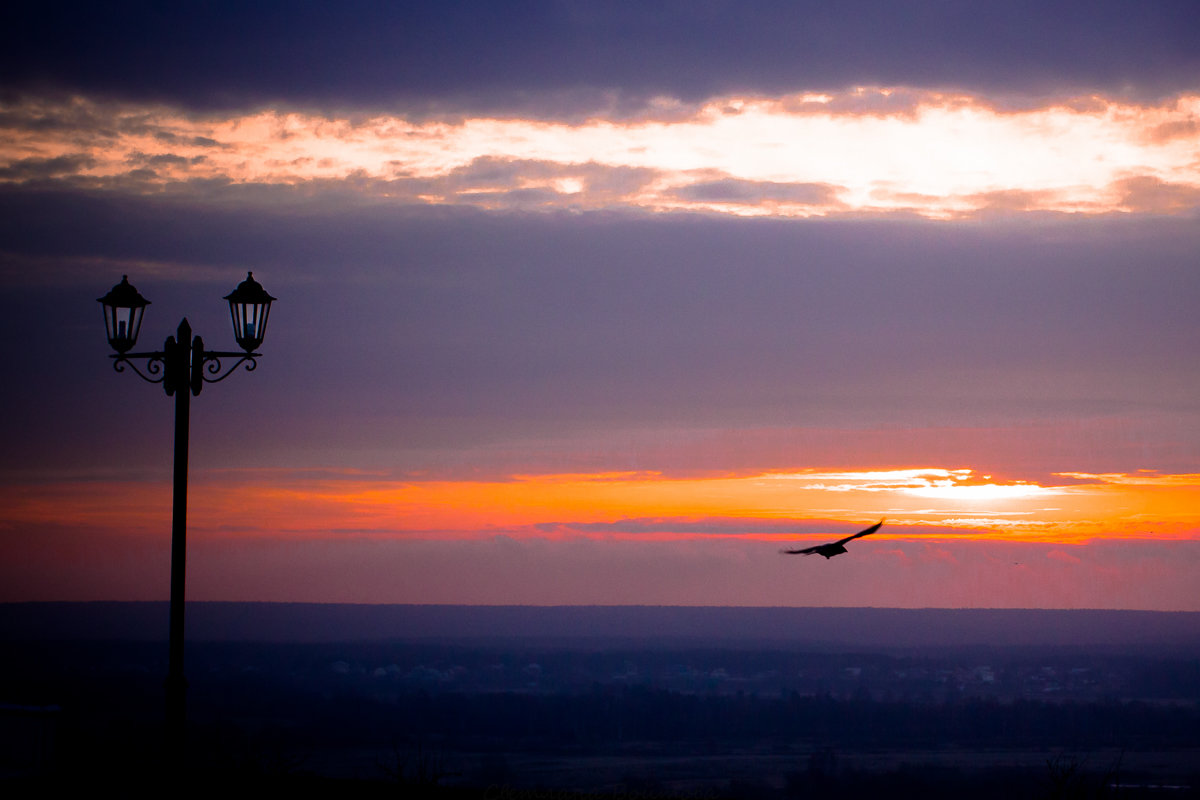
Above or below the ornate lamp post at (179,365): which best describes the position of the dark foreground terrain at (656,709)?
below

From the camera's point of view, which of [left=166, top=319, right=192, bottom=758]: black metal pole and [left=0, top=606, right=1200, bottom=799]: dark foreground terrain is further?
[left=0, top=606, right=1200, bottom=799]: dark foreground terrain

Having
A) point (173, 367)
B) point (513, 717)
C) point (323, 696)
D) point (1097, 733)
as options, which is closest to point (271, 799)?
point (173, 367)

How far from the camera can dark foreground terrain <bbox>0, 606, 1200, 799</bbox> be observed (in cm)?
9675

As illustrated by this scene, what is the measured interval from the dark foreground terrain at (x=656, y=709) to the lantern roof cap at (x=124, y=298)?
48.5 m

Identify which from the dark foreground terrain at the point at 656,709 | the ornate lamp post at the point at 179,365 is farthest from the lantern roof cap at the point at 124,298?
the dark foreground terrain at the point at 656,709

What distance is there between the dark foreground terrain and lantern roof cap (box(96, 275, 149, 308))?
48.5 meters

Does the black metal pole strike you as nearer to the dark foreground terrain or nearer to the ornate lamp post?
the ornate lamp post

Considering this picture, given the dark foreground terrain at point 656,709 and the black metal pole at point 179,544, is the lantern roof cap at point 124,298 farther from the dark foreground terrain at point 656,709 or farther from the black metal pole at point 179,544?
the dark foreground terrain at point 656,709

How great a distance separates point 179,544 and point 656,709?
147 m

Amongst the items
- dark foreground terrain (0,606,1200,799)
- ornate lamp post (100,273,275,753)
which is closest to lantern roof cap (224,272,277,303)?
ornate lamp post (100,273,275,753)

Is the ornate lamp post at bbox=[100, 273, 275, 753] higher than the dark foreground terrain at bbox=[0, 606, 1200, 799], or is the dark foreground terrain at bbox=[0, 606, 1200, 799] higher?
the ornate lamp post at bbox=[100, 273, 275, 753]

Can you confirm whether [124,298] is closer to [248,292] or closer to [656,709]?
[248,292]

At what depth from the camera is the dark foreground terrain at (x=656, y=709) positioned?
96.8 meters

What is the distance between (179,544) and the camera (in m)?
13.2
